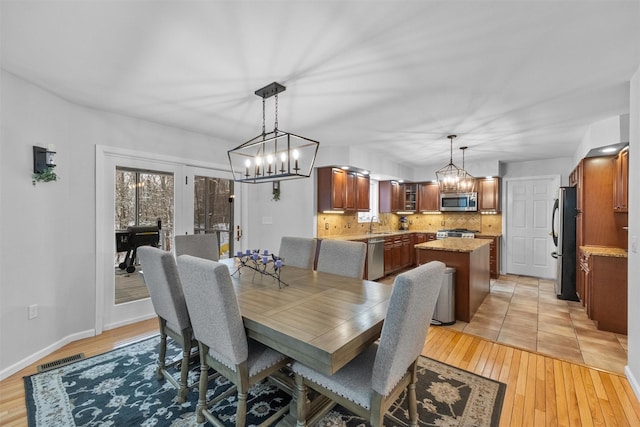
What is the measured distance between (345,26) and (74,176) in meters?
3.13

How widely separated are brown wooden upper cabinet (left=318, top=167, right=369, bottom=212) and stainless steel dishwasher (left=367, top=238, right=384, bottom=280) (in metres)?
0.76

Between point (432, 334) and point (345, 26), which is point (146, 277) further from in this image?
point (432, 334)

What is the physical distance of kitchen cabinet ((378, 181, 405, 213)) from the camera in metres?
6.74

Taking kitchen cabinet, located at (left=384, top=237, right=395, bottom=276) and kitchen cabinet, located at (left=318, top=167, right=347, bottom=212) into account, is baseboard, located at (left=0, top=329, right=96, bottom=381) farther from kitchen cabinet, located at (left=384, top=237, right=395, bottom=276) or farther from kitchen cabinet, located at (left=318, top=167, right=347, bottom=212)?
kitchen cabinet, located at (left=384, top=237, right=395, bottom=276)

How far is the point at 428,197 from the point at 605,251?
381 centimetres

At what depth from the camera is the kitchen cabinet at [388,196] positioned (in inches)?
265

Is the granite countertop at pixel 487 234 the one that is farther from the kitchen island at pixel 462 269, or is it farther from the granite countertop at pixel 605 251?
the kitchen island at pixel 462 269

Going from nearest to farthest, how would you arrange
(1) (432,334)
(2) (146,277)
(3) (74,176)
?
(2) (146,277) < (3) (74,176) < (1) (432,334)

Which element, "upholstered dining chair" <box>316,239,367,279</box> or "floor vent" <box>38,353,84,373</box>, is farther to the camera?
"upholstered dining chair" <box>316,239,367,279</box>

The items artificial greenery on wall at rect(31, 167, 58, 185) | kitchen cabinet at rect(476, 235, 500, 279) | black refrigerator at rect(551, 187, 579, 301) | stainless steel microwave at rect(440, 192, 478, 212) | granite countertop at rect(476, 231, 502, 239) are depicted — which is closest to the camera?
artificial greenery on wall at rect(31, 167, 58, 185)

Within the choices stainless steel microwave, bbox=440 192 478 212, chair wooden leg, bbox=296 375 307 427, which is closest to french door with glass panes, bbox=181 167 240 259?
chair wooden leg, bbox=296 375 307 427

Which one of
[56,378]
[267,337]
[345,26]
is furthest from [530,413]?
[56,378]

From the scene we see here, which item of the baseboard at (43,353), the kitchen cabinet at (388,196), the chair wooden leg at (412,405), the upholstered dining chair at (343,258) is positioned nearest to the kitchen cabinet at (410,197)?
the kitchen cabinet at (388,196)

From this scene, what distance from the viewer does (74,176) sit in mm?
3053
